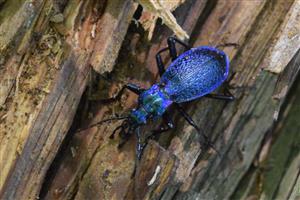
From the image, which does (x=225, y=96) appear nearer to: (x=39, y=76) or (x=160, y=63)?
(x=160, y=63)

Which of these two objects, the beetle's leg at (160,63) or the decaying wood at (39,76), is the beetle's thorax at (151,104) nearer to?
the beetle's leg at (160,63)

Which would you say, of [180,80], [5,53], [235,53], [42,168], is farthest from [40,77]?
[235,53]

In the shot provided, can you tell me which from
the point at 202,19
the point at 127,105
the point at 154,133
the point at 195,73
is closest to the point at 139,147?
the point at 154,133

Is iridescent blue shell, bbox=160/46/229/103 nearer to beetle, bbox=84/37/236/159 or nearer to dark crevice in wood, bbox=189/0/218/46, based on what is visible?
beetle, bbox=84/37/236/159

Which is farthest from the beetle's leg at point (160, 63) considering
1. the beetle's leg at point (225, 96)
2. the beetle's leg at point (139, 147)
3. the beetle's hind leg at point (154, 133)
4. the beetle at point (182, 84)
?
the beetle's leg at point (139, 147)

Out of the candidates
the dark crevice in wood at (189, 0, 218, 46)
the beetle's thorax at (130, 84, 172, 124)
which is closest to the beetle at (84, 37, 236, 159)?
the beetle's thorax at (130, 84, 172, 124)
